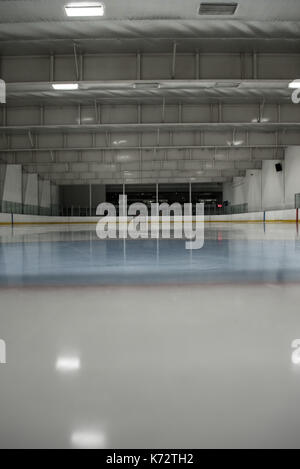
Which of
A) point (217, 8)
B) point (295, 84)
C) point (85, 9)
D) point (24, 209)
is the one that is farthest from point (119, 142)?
point (24, 209)

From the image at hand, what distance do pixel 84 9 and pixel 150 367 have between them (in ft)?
39.1

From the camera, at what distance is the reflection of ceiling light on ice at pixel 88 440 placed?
1.16m

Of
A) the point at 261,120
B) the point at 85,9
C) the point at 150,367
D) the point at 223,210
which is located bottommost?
the point at 150,367

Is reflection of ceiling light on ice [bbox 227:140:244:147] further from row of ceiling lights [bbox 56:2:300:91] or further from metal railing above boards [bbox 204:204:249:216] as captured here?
metal railing above boards [bbox 204:204:249:216]

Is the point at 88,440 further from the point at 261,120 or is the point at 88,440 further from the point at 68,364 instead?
the point at 261,120

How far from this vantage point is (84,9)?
1098cm

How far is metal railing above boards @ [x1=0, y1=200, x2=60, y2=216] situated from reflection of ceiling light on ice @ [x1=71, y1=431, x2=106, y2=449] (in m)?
26.8

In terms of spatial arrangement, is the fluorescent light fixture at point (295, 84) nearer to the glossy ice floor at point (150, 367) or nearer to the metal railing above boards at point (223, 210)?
the glossy ice floor at point (150, 367)

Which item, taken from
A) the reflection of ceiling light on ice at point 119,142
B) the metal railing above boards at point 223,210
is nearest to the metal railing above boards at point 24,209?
the reflection of ceiling light on ice at point 119,142

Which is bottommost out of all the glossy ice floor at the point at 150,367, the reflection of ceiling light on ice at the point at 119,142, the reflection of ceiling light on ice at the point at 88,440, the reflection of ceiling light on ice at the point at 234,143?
the reflection of ceiling light on ice at the point at 88,440

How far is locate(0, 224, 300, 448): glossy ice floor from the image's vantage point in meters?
1.23

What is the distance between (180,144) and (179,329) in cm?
2157
